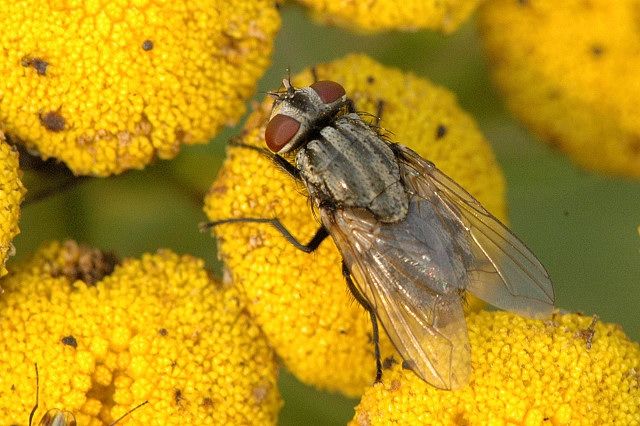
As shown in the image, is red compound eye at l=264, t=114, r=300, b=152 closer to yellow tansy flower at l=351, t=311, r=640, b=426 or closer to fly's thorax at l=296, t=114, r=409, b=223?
fly's thorax at l=296, t=114, r=409, b=223

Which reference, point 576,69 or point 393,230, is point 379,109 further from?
point 576,69

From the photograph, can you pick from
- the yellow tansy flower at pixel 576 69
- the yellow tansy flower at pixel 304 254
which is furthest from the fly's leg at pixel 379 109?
the yellow tansy flower at pixel 576 69

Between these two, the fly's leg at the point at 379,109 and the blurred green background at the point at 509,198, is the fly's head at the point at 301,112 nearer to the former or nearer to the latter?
the fly's leg at the point at 379,109

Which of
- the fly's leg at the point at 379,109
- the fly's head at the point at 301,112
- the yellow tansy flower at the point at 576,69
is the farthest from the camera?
the yellow tansy flower at the point at 576,69

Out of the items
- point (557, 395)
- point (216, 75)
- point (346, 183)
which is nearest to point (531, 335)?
point (557, 395)

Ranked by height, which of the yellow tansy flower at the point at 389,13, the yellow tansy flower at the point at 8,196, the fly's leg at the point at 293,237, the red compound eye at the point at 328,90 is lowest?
the yellow tansy flower at the point at 8,196

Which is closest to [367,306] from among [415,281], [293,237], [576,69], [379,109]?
[415,281]
